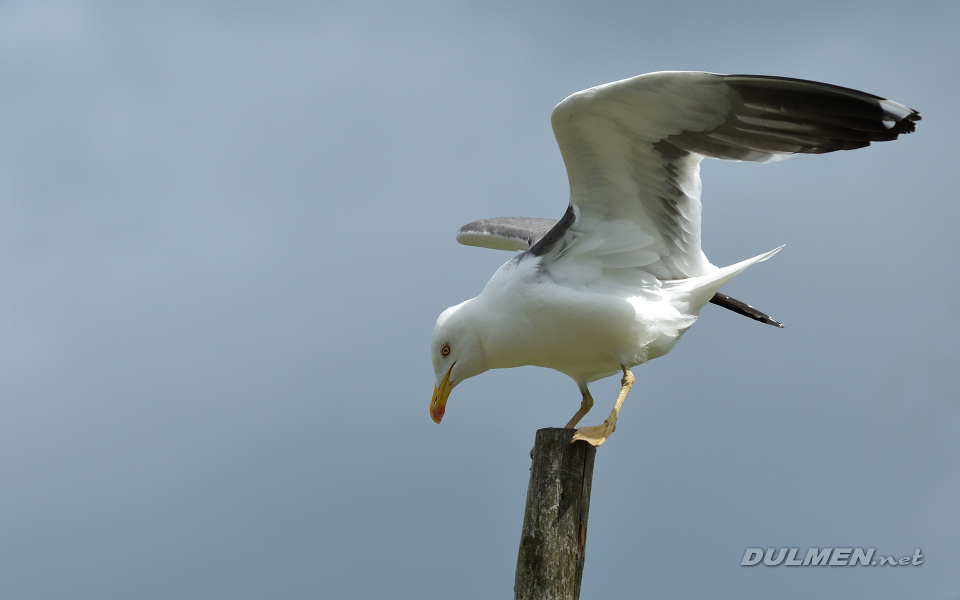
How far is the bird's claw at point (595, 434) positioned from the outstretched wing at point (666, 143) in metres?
1.12

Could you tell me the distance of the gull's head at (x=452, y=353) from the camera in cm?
589

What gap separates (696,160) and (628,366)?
4.70 ft

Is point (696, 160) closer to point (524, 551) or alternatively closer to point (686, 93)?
point (686, 93)

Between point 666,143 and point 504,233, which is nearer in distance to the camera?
point 666,143

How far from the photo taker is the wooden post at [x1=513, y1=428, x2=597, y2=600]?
4.34 m

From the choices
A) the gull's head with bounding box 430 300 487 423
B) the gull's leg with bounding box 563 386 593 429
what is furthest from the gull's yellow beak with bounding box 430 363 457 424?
the gull's leg with bounding box 563 386 593 429

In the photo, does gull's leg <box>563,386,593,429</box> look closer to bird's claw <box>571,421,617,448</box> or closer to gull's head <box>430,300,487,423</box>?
gull's head <box>430,300,487,423</box>

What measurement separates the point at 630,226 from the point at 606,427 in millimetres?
1493

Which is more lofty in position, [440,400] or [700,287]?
[700,287]

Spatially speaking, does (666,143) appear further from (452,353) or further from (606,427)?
(452,353)

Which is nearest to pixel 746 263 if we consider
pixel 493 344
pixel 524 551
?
pixel 493 344

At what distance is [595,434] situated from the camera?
477 cm

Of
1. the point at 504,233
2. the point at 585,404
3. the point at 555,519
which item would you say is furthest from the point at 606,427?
the point at 504,233

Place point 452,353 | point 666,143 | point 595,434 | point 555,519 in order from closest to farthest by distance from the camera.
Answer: point 555,519, point 595,434, point 666,143, point 452,353
